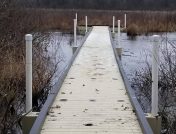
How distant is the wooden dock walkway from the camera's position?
4.93m

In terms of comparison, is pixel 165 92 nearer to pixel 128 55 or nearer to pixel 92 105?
pixel 92 105

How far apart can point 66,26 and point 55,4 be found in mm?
27773

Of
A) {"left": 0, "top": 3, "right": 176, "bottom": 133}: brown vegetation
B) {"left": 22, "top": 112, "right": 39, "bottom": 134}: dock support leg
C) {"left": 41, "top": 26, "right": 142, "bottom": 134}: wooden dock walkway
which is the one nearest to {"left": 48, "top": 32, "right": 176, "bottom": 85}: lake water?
{"left": 0, "top": 3, "right": 176, "bottom": 133}: brown vegetation

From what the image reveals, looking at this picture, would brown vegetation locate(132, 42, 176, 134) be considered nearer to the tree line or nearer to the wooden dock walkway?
the wooden dock walkway

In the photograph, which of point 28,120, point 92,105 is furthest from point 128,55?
point 28,120

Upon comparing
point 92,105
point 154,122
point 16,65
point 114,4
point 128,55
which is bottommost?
point 128,55

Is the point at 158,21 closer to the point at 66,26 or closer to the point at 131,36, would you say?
the point at 131,36

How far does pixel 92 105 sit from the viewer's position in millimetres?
5871

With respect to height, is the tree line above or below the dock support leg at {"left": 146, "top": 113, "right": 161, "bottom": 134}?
above

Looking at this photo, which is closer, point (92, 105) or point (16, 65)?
point (92, 105)

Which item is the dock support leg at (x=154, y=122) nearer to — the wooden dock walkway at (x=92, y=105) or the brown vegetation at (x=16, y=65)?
the wooden dock walkway at (x=92, y=105)

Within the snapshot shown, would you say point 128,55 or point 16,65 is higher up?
point 16,65

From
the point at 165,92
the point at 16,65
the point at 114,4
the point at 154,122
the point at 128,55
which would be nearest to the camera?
the point at 154,122

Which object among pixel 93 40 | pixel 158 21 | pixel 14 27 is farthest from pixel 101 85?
pixel 158 21
